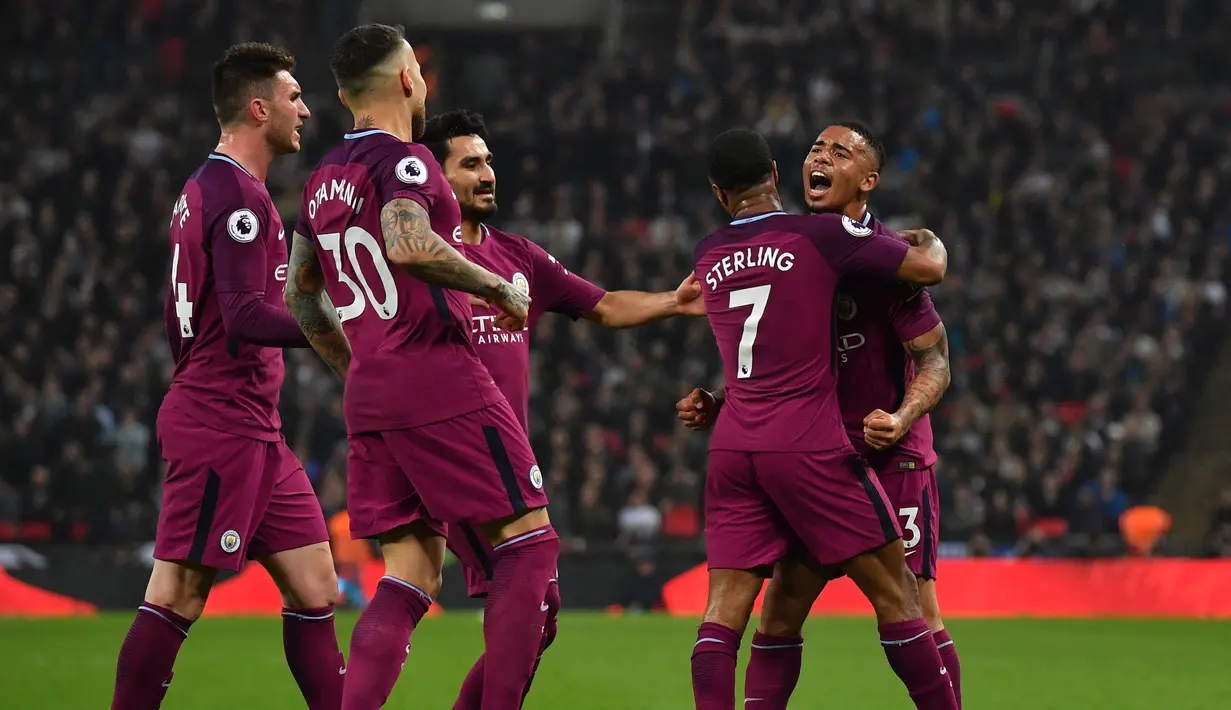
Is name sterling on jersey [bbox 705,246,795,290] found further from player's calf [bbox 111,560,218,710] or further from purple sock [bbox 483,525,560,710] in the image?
player's calf [bbox 111,560,218,710]

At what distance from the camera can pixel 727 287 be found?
5.70 m

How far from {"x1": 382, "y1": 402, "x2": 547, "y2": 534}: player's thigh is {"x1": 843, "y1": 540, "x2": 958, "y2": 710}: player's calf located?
50.8 inches

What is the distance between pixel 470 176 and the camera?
6227mm

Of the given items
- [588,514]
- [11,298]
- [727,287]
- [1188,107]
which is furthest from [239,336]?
[1188,107]

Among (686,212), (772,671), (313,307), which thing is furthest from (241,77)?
(686,212)

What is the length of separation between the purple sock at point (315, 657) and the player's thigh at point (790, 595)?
162cm

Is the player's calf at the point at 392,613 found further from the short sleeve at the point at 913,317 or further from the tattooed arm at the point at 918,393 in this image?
the short sleeve at the point at 913,317

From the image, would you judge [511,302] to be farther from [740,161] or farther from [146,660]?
[146,660]

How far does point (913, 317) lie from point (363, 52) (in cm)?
227

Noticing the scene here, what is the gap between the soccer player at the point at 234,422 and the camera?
18.2 feet

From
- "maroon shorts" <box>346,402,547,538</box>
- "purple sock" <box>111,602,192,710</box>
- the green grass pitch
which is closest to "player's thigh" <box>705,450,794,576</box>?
"maroon shorts" <box>346,402,547,538</box>

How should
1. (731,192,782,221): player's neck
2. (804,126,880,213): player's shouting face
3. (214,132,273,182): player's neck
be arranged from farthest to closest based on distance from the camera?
(804,126,880,213): player's shouting face, (214,132,273,182): player's neck, (731,192,782,221): player's neck

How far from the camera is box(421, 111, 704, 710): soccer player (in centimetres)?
621

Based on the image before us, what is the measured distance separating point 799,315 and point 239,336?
6.48ft
